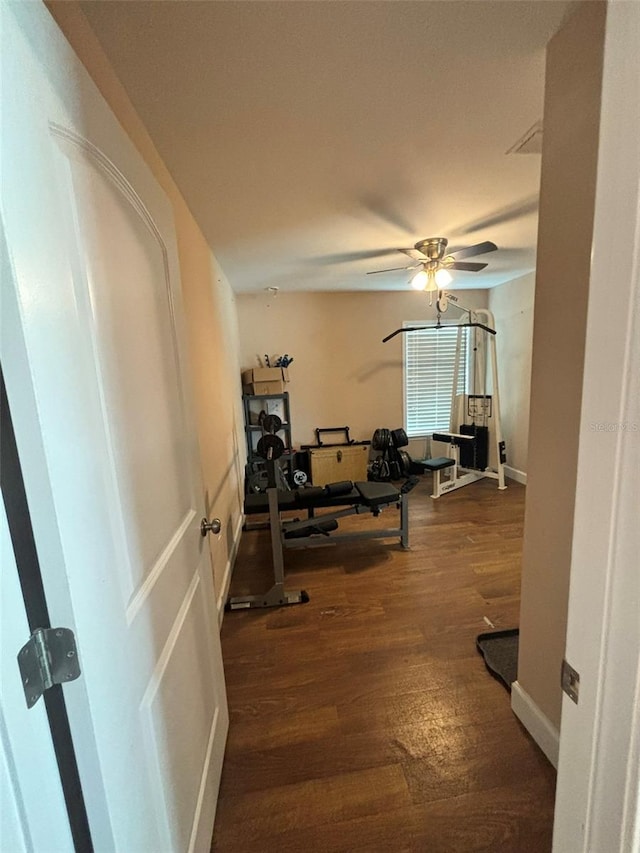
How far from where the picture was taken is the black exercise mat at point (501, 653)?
1.68 metres

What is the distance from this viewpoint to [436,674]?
173 cm

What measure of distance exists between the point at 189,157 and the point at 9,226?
148cm

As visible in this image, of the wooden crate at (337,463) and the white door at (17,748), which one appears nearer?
the white door at (17,748)

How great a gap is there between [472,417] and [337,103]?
3.92m

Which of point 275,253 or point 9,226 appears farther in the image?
point 275,253

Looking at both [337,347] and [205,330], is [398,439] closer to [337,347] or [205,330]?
[337,347]

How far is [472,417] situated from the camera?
4.57 meters

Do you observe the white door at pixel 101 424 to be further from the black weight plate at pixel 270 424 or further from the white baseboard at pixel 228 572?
the black weight plate at pixel 270 424

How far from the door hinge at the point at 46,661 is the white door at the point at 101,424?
0.7 inches

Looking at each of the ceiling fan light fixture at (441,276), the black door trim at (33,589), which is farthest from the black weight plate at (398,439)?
the black door trim at (33,589)

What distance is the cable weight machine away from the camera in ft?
13.6

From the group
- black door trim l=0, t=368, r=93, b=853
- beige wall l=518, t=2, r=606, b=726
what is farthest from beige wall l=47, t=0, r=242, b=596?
beige wall l=518, t=2, r=606, b=726

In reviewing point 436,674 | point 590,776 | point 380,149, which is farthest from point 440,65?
point 436,674

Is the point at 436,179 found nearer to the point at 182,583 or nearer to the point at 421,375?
the point at 182,583
